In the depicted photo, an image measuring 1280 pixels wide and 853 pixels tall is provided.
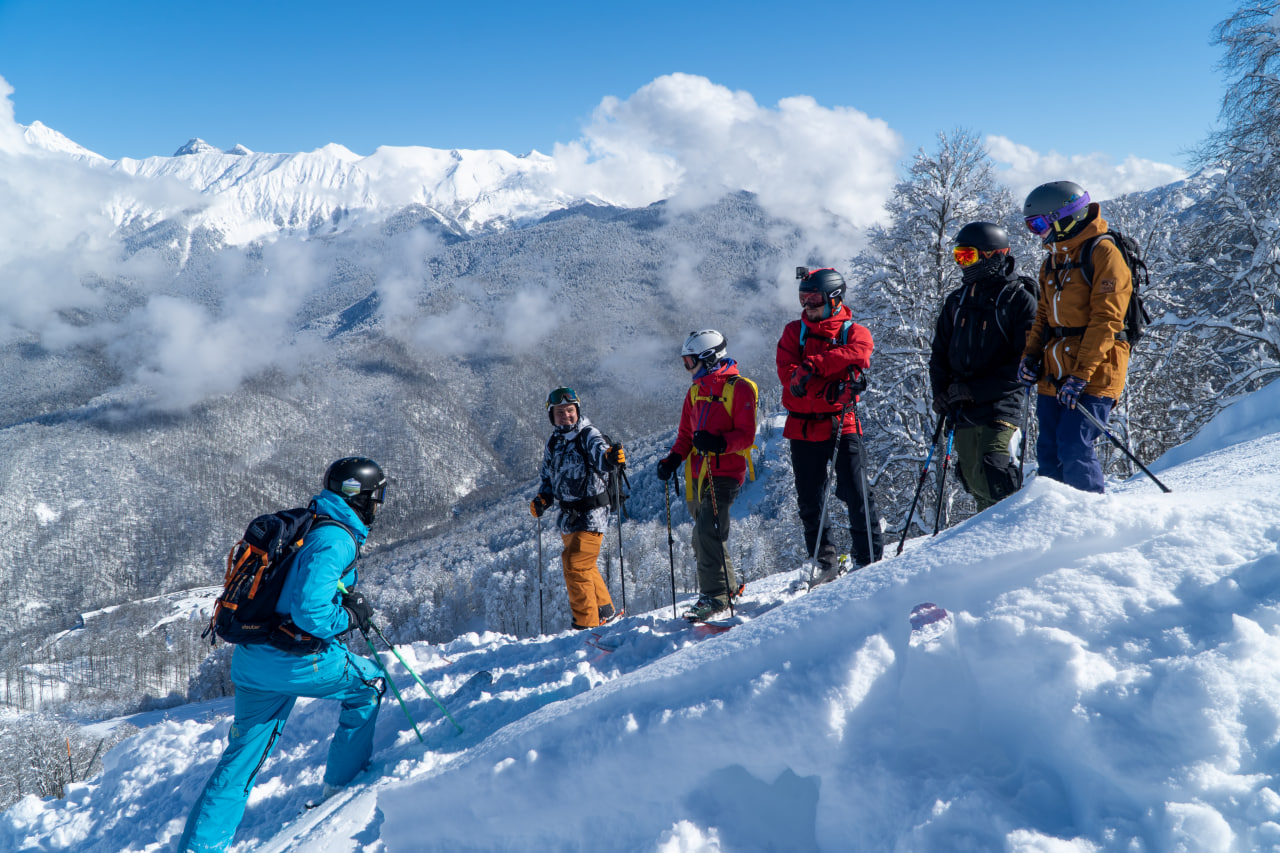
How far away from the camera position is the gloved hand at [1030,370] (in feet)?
15.3

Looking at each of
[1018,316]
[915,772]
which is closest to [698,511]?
[1018,316]

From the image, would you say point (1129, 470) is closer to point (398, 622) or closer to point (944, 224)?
point (944, 224)

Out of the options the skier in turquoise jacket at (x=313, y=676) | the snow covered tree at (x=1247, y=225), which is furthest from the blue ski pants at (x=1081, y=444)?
the snow covered tree at (x=1247, y=225)

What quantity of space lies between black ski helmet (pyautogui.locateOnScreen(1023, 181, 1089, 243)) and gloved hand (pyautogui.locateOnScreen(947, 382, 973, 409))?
47.8 inches

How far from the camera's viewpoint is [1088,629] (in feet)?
6.77

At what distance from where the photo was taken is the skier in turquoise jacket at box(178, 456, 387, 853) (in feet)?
12.6

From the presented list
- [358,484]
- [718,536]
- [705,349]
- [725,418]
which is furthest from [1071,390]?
[358,484]

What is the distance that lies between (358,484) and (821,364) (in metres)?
3.79

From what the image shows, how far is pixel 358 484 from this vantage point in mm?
4355

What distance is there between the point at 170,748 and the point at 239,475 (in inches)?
7615

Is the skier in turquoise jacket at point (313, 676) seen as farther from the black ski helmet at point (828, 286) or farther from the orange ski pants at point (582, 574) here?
the black ski helmet at point (828, 286)

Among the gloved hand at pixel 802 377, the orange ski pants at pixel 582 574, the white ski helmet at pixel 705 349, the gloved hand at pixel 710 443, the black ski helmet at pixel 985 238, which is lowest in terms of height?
the orange ski pants at pixel 582 574

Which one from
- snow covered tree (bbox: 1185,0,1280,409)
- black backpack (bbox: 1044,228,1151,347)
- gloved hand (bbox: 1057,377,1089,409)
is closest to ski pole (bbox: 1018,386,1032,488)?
gloved hand (bbox: 1057,377,1089,409)

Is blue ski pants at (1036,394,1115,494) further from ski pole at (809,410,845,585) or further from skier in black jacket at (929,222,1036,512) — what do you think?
ski pole at (809,410,845,585)
